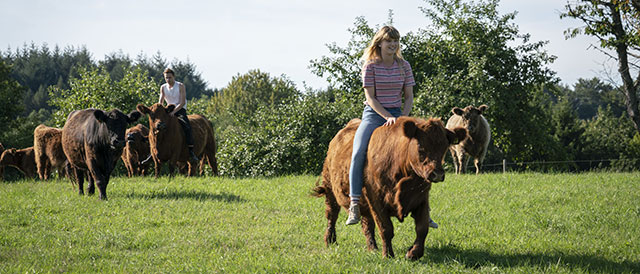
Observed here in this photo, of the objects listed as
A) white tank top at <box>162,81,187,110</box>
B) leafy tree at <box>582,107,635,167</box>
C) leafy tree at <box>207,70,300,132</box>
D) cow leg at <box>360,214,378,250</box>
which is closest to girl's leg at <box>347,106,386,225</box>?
cow leg at <box>360,214,378,250</box>

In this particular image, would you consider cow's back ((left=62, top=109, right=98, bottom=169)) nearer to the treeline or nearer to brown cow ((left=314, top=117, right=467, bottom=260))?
brown cow ((left=314, top=117, right=467, bottom=260))

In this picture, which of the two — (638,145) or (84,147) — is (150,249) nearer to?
(84,147)

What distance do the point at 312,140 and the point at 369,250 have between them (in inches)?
869

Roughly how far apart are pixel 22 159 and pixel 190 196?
62.0 ft

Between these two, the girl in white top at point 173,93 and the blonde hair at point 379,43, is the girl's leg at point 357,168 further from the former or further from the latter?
the girl in white top at point 173,93

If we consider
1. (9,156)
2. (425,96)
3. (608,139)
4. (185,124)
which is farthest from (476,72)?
(608,139)

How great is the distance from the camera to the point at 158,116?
1452 centimetres

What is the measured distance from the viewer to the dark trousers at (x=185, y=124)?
51.0 feet

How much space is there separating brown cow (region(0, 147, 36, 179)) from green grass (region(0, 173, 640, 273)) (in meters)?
14.7

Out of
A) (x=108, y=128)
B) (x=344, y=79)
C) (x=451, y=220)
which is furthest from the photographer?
(x=344, y=79)

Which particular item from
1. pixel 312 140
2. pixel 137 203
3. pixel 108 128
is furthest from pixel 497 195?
pixel 312 140

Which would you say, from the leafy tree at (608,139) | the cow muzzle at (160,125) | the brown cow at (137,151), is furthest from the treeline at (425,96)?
the leafy tree at (608,139)

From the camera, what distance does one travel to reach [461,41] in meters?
27.9

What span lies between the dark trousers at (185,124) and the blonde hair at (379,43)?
10.3 metres
